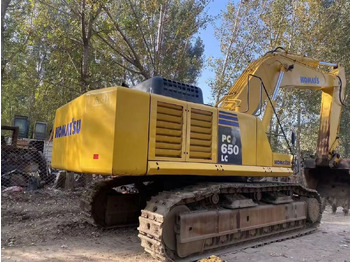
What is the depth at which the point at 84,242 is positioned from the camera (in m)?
5.62

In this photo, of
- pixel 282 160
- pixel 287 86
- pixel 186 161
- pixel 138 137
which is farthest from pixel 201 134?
pixel 287 86

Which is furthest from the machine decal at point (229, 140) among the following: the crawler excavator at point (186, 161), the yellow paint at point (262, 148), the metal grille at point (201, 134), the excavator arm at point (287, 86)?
the excavator arm at point (287, 86)

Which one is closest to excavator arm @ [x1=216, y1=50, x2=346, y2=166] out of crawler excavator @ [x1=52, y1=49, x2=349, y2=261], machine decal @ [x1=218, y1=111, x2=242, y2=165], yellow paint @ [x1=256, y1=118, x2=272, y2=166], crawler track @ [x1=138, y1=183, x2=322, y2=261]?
crawler excavator @ [x1=52, y1=49, x2=349, y2=261]

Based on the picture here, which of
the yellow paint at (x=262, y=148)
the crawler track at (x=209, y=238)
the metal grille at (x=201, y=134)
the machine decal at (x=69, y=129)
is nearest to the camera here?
the crawler track at (x=209, y=238)

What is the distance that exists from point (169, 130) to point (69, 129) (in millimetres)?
1608

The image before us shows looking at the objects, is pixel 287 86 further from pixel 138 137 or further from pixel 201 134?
pixel 138 137

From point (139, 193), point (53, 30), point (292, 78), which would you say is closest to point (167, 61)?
point (53, 30)

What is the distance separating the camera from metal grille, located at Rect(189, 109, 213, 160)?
507cm

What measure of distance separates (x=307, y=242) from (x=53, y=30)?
31.3 feet

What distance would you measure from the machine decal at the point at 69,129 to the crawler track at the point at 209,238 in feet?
5.00

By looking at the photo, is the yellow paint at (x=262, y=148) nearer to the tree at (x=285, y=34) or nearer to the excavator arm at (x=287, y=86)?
the excavator arm at (x=287, y=86)

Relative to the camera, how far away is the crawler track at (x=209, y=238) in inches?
178

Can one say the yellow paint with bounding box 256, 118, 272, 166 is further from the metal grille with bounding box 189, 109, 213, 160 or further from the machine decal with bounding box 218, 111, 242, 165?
the metal grille with bounding box 189, 109, 213, 160

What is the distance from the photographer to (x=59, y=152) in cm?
554
